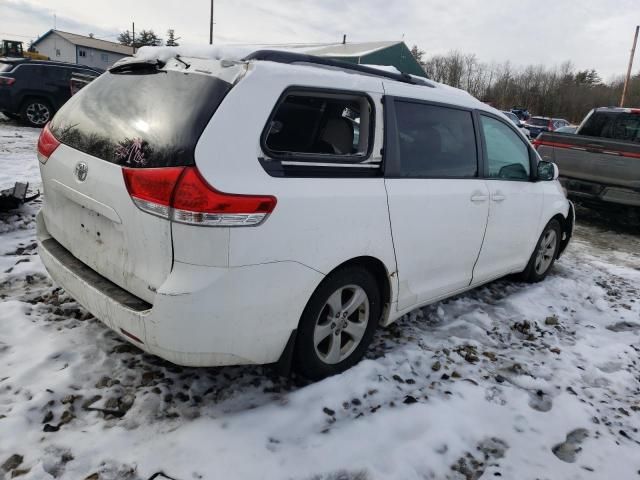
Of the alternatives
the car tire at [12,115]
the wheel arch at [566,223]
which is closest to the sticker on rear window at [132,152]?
the wheel arch at [566,223]

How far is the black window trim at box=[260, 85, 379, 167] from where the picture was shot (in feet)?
7.54

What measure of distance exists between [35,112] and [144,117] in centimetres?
1203

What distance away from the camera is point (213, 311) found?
7.10 ft

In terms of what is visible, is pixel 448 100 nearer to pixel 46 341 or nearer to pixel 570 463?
pixel 570 463

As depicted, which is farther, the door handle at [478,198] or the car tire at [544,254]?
the car tire at [544,254]

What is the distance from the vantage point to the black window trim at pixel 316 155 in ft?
7.54

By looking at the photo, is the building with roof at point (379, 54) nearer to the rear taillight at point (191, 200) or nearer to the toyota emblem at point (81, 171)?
the toyota emblem at point (81, 171)

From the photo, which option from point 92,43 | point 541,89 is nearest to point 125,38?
point 92,43

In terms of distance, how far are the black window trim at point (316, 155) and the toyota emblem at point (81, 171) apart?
93cm

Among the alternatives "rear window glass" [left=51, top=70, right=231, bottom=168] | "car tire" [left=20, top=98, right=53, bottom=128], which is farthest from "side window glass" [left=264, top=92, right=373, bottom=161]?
"car tire" [left=20, top=98, right=53, bottom=128]

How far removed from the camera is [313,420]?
2.51 metres

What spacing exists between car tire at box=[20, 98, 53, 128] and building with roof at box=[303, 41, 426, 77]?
1899 cm

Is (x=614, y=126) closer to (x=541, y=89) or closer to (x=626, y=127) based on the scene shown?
(x=626, y=127)

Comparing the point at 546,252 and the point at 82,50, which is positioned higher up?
the point at 82,50
